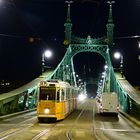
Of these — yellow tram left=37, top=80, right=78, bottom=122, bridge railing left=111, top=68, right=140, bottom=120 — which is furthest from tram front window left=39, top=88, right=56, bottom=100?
bridge railing left=111, top=68, right=140, bottom=120

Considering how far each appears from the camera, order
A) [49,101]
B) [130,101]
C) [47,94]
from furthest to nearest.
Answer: [130,101] < [47,94] < [49,101]

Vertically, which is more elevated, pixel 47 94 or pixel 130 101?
pixel 130 101

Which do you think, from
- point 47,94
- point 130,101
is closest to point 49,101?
point 47,94

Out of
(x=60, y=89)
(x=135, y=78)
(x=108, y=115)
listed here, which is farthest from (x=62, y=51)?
(x=60, y=89)

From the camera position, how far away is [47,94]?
32125 mm

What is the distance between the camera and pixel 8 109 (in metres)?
41.3

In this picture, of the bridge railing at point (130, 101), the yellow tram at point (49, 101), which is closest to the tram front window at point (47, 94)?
the yellow tram at point (49, 101)

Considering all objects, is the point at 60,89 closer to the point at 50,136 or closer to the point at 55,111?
the point at 55,111

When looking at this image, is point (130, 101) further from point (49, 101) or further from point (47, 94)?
point (49, 101)

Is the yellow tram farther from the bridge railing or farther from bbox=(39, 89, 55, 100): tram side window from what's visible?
the bridge railing

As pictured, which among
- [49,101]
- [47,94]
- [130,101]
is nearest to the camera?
[49,101]

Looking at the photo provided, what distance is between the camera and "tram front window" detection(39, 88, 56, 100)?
3197 cm

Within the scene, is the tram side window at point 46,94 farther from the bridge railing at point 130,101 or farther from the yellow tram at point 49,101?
the bridge railing at point 130,101

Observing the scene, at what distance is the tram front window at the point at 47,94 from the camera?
32.0 m
